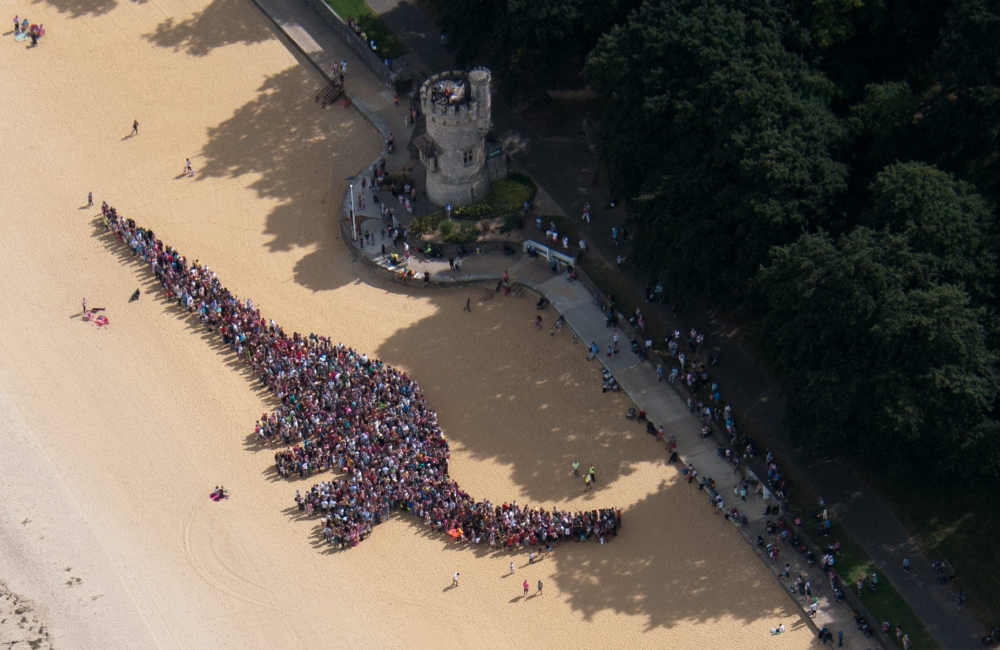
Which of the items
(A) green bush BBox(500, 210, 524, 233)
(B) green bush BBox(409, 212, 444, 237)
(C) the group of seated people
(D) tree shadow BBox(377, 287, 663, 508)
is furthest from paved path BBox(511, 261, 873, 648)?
(C) the group of seated people

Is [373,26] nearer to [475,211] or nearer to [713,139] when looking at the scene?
[475,211]

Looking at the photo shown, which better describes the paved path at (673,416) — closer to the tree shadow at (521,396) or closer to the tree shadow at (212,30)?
the tree shadow at (521,396)

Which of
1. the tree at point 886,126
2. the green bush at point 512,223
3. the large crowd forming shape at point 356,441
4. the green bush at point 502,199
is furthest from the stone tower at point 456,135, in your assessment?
the tree at point 886,126

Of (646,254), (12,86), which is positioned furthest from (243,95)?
(646,254)

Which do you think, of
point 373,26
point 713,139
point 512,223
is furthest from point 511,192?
point 373,26

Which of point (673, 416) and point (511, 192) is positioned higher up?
point (511, 192)

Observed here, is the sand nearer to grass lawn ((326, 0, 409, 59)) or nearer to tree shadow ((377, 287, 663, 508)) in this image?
tree shadow ((377, 287, 663, 508))
